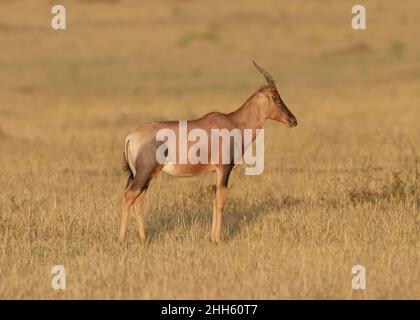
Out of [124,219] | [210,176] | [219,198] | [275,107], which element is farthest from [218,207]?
[210,176]

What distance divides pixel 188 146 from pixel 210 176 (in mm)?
5065

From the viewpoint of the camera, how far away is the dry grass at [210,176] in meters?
8.72

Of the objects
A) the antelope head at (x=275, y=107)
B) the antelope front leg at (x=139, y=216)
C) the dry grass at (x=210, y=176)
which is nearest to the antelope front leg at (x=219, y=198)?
the dry grass at (x=210, y=176)

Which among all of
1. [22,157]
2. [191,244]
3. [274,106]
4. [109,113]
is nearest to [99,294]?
[191,244]

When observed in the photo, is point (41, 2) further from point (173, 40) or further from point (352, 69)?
point (352, 69)

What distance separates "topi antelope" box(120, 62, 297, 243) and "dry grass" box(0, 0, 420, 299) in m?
0.41

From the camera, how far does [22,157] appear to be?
1645cm

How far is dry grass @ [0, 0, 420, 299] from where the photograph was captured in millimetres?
8721

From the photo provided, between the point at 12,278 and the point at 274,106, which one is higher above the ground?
the point at 274,106

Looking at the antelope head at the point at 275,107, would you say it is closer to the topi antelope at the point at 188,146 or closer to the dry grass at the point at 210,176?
the topi antelope at the point at 188,146

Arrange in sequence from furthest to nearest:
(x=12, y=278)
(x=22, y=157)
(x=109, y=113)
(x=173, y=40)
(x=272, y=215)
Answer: (x=173, y=40) → (x=109, y=113) → (x=22, y=157) → (x=272, y=215) → (x=12, y=278)

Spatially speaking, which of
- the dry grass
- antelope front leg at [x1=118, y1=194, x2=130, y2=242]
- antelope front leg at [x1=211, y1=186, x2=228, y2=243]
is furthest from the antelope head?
antelope front leg at [x1=118, y1=194, x2=130, y2=242]

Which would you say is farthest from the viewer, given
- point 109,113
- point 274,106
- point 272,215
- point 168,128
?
point 109,113

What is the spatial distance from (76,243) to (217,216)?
A: 1.44 metres
